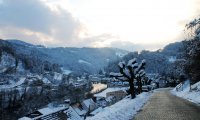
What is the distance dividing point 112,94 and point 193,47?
107228mm

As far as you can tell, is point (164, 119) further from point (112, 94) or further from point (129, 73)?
point (112, 94)

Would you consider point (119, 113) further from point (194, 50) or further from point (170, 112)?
point (194, 50)

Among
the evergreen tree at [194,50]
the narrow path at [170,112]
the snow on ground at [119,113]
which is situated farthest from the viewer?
the evergreen tree at [194,50]

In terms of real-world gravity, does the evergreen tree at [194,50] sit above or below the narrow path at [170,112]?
above

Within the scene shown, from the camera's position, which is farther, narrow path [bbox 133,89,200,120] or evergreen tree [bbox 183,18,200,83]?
evergreen tree [bbox 183,18,200,83]

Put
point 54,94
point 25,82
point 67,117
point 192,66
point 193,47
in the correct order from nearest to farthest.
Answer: point 193,47 < point 192,66 < point 67,117 < point 54,94 < point 25,82

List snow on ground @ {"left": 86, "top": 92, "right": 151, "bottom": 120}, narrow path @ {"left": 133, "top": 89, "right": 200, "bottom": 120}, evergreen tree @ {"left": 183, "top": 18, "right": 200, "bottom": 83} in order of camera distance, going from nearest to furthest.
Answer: narrow path @ {"left": 133, "top": 89, "right": 200, "bottom": 120} < snow on ground @ {"left": 86, "top": 92, "right": 151, "bottom": 120} < evergreen tree @ {"left": 183, "top": 18, "right": 200, "bottom": 83}

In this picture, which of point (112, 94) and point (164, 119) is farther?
point (112, 94)

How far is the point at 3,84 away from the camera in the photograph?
19900cm

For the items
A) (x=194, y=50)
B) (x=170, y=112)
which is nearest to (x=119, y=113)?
(x=170, y=112)

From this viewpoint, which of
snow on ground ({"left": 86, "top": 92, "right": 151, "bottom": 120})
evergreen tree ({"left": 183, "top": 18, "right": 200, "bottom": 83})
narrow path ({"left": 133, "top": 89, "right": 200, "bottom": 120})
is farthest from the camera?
evergreen tree ({"left": 183, "top": 18, "right": 200, "bottom": 83})

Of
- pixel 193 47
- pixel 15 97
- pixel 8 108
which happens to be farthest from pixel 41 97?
pixel 193 47

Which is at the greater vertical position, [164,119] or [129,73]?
[129,73]

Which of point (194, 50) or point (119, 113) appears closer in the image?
point (119, 113)
